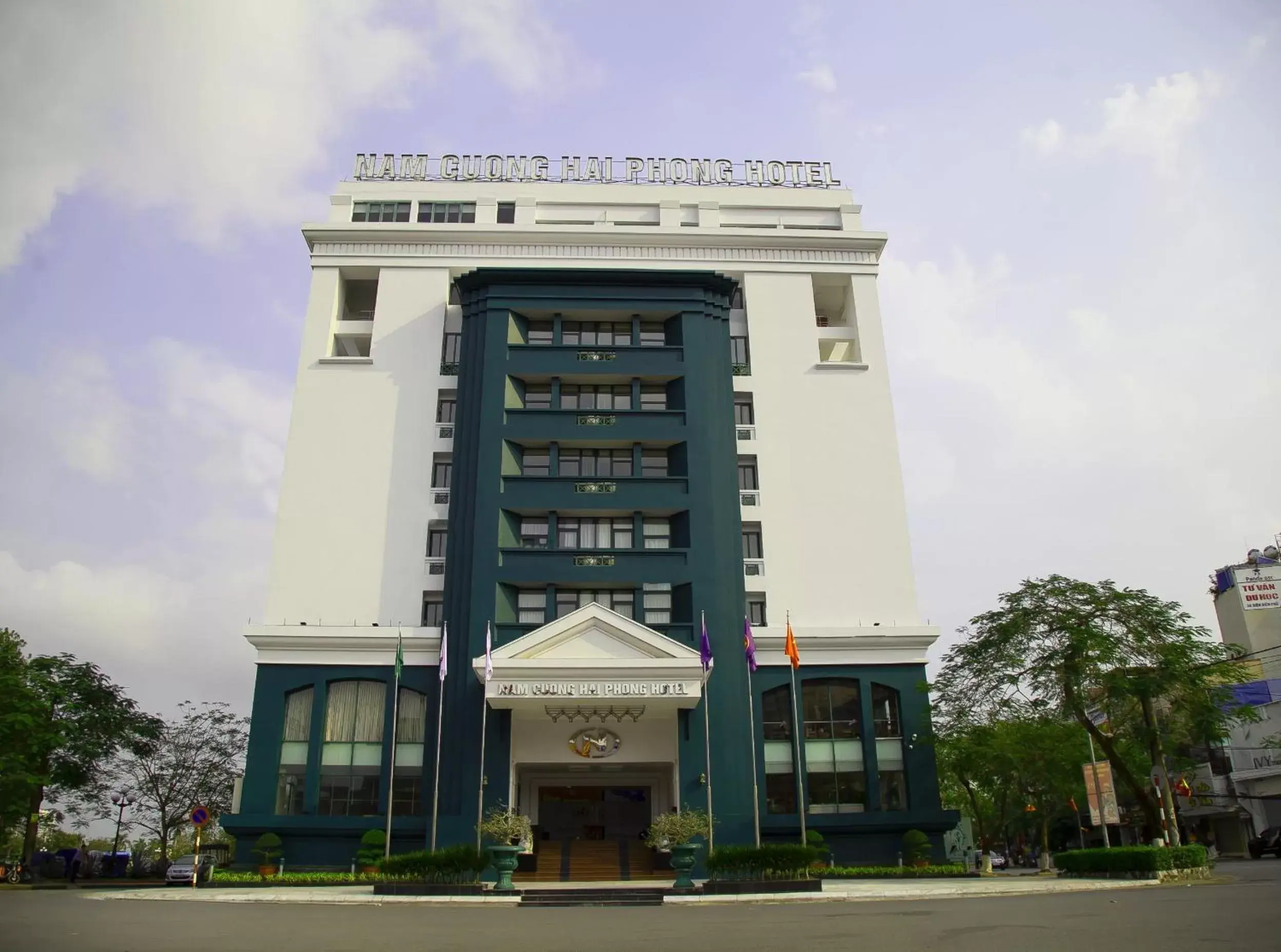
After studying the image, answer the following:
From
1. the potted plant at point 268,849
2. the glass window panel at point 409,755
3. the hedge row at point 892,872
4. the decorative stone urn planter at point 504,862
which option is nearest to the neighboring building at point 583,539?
the glass window panel at point 409,755

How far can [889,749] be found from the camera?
41.0 metres

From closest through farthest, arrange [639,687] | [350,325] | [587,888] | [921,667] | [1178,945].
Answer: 1. [1178,945]
2. [587,888]
3. [639,687]
4. [921,667]
5. [350,325]

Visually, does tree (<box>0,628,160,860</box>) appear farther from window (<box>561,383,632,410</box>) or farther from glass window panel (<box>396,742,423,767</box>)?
window (<box>561,383,632,410</box>)

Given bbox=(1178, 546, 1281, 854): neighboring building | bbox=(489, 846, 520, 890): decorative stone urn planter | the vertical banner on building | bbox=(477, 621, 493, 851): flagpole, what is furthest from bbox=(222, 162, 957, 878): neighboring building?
bbox=(1178, 546, 1281, 854): neighboring building

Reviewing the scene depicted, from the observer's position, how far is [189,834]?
72688 mm

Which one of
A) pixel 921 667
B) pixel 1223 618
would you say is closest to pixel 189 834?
pixel 921 667

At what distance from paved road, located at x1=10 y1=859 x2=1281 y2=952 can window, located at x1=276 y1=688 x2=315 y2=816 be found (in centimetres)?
1306

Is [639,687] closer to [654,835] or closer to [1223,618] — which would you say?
[654,835]

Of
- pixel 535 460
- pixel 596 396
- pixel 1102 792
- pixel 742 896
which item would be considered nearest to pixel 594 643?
pixel 535 460

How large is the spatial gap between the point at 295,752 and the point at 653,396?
2169 cm

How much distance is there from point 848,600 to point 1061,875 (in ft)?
43.2

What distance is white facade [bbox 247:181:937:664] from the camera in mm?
41875

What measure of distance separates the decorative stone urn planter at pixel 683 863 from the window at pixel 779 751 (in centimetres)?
1053

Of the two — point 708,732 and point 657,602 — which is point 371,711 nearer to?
point 657,602
